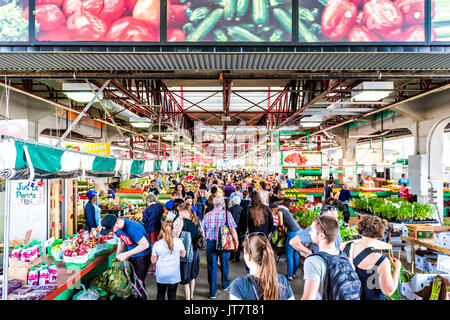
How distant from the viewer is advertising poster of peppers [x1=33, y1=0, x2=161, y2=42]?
324cm

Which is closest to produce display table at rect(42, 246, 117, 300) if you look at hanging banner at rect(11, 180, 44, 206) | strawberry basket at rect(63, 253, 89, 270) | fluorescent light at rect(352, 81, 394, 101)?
strawberry basket at rect(63, 253, 89, 270)

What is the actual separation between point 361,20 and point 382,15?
239mm

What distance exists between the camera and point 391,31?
3287 mm

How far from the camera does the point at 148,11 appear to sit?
326 cm

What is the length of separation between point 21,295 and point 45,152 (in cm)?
190

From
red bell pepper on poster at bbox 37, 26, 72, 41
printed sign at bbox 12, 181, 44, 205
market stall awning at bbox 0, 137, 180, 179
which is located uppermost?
red bell pepper on poster at bbox 37, 26, 72, 41

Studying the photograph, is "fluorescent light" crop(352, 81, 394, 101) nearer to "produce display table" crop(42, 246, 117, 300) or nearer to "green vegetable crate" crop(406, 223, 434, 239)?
"green vegetable crate" crop(406, 223, 434, 239)

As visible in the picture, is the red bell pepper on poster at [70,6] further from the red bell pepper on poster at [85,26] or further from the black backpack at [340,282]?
the black backpack at [340,282]

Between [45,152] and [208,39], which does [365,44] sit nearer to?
[208,39]

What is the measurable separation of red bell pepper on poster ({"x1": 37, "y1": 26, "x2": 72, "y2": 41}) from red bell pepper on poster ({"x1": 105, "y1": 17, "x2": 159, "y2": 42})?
18.1 inches

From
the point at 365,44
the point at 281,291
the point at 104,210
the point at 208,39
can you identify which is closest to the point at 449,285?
the point at 281,291

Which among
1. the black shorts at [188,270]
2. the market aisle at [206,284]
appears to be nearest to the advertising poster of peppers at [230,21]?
the black shorts at [188,270]

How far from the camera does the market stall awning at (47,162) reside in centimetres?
310

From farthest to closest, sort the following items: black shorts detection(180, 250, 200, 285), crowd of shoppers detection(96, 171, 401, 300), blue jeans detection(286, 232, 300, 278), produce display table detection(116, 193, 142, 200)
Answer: produce display table detection(116, 193, 142, 200) → blue jeans detection(286, 232, 300, 278) → black shorts detection(180, 250, 200, 285) → crowd of shoppers detection(96, 171, 401, 300)
